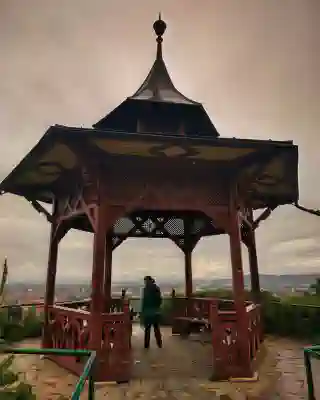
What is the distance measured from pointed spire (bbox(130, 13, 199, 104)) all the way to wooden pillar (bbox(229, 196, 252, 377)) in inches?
134

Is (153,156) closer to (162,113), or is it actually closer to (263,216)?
(162,113)

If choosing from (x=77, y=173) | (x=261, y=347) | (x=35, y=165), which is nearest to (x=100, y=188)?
(x=77, y=173)

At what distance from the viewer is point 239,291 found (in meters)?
6.44

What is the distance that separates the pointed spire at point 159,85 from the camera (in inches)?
336

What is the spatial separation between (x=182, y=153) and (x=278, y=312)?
693 centimetres

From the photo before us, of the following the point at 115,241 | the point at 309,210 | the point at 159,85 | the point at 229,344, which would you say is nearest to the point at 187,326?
the point at 115,241

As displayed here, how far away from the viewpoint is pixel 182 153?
6.23 m

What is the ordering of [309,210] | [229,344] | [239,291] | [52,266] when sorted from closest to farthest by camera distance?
1. [229,344]
2. [239,291]
3. [309,210]
4. [52,266]

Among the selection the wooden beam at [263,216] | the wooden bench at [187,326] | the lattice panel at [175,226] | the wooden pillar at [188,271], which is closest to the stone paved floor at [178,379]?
the wooden bench at [187,326]

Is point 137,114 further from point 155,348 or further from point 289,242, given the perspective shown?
point 289,242

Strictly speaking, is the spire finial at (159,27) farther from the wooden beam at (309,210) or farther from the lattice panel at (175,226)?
the wooden beam at (309,210)

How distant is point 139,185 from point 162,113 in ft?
7.88

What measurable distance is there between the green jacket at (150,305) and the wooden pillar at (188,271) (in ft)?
11.1

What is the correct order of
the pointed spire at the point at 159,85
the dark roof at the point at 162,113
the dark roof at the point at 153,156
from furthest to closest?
the pointed spire at the point at 159,85 < the dark roof at the point at 162,113 < the dark roof at the point at 153,156
